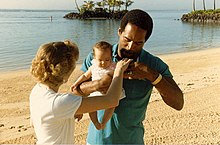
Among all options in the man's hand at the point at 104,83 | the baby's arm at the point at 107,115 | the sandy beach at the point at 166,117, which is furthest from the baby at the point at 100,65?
the sandy beach at the point at 166,117

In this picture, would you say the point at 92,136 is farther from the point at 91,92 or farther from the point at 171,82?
the point at 171,82

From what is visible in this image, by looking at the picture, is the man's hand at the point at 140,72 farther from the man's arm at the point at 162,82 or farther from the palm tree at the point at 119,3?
the palm tree at the point at 119,3

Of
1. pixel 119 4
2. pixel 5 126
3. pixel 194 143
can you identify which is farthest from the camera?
pixel 119 4

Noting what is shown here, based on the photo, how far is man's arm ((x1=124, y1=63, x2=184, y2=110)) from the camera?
2193mm

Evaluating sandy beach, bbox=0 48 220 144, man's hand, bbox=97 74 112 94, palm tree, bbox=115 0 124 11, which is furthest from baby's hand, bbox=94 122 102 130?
palm tree, bbox=115 0 124 11

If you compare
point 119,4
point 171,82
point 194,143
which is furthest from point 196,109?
point 119,4

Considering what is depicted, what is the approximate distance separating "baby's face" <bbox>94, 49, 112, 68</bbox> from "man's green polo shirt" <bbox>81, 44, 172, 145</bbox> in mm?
247

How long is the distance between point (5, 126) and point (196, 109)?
4.22 meters

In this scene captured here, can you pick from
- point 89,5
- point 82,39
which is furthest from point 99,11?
point 82,39

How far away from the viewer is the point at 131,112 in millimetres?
2400

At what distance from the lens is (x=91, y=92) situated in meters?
2.39

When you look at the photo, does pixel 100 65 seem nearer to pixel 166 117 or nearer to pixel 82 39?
pixel 166 117

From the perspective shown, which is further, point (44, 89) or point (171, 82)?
point (171, 82)

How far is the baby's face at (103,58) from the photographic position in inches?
99.9
